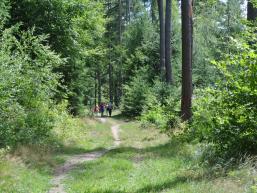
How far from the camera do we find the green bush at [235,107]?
10.5 m

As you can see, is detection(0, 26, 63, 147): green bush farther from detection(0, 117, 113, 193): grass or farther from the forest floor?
the forest floor

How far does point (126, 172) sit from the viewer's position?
12812 millimetres

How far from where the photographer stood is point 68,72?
28.5 m

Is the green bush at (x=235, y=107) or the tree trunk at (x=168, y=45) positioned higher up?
the tree trunk at (x=168, y=45)

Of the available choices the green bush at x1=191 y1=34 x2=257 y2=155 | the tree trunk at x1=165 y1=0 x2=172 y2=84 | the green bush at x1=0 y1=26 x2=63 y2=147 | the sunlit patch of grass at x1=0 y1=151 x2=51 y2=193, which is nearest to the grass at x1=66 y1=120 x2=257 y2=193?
the sunlit patch of grass at x1=0 y1=151 x2=51 y2=193

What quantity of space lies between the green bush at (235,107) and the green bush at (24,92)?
225 inches

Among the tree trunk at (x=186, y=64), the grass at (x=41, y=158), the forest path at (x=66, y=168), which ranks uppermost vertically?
the tree trunk at (x=186, y=64)

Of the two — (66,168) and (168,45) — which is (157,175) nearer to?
(66,168)

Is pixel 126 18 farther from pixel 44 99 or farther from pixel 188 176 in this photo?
pixel 188 176

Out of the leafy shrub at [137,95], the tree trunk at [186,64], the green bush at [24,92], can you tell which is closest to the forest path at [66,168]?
the green bush at [24,92]

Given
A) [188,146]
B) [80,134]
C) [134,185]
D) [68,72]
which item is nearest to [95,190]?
[134,185]

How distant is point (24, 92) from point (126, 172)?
19.8 ft

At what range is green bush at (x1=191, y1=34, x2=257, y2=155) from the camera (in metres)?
10.5

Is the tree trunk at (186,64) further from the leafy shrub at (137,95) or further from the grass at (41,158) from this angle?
the leafy shrub at (137,95)
